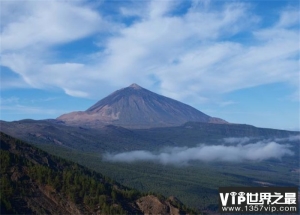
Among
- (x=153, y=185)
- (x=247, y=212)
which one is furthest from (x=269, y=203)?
(x=153, y=185)

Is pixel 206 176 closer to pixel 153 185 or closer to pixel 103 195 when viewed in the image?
pixel 153 185

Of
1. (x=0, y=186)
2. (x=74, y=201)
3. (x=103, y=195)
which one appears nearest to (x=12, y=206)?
(x=0, y=186)

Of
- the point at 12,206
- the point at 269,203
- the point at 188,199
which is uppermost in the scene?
the point at 269,203

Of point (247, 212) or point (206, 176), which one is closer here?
point (247, 212)

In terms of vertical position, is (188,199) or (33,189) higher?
(33,189)

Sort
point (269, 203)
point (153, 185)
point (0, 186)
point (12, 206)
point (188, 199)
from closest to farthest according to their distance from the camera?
1. point (269, 203)
2. point (12, 206)
3. point (0, 186)
4. point (188, 199)
5. point (153, 185)

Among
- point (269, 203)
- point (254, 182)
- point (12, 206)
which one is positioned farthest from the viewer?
point (254, 182)
